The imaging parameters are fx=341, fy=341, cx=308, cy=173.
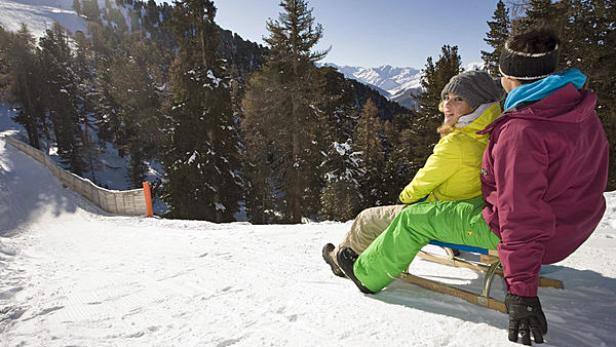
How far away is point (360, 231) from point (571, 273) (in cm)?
188

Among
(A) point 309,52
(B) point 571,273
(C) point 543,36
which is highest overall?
(A) point 309,52

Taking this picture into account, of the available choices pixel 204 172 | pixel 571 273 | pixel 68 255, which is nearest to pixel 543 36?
pixel 571 273

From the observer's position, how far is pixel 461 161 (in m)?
2.42

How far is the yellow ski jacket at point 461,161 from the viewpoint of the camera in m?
2.42

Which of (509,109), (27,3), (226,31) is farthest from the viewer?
(27,3)

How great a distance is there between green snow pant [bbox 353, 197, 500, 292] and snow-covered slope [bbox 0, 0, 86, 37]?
129409mm

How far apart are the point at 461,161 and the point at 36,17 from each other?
152097 millimetres

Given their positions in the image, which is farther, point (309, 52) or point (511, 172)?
point (309, 52)

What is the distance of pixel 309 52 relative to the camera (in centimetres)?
1933

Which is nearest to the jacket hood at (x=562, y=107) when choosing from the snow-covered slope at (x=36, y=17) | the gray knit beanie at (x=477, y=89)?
the gray knit beanie at (x=477, y=89)

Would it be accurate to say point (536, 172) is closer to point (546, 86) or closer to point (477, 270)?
point (546, 86)

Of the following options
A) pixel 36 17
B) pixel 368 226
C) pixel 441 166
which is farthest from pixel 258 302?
pixel 36 17

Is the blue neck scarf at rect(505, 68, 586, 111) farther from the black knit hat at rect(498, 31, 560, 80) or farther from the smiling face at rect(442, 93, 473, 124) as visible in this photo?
the smiling face at rect(442, 93, 473, 124)

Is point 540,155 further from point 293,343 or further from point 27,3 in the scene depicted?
point 27,3
